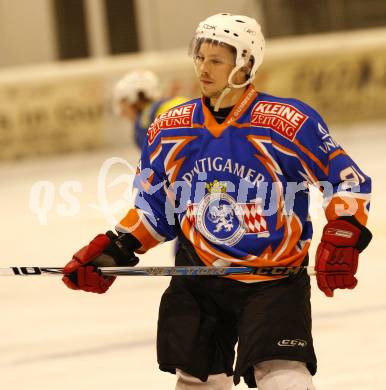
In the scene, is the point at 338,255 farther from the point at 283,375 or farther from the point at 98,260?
the point at 98,260

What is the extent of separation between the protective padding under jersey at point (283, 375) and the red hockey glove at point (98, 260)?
1.78ft

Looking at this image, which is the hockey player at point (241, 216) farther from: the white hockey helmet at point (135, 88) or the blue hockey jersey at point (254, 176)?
the white hockey helmet at point (135, 88)

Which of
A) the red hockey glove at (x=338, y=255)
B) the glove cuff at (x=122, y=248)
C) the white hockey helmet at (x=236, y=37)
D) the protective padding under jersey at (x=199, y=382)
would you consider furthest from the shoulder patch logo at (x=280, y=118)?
the protective padding under jersey at (x=199, y=382)

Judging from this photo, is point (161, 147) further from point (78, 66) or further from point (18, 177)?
point (78, 66)

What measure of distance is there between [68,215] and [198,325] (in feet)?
17.4

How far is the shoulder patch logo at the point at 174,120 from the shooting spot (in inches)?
119

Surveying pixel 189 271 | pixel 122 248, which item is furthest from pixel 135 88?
pixel 189 271

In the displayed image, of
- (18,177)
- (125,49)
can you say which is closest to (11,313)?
(18,177)

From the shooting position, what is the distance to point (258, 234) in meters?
2.94

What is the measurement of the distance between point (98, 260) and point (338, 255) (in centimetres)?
72

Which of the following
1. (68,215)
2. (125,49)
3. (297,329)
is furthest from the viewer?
(125,49)

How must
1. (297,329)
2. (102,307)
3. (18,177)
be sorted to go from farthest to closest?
(18,177) → (102,307) → (297,329)

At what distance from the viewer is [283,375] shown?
2.79m

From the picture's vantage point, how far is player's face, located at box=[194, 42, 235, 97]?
299 cm
